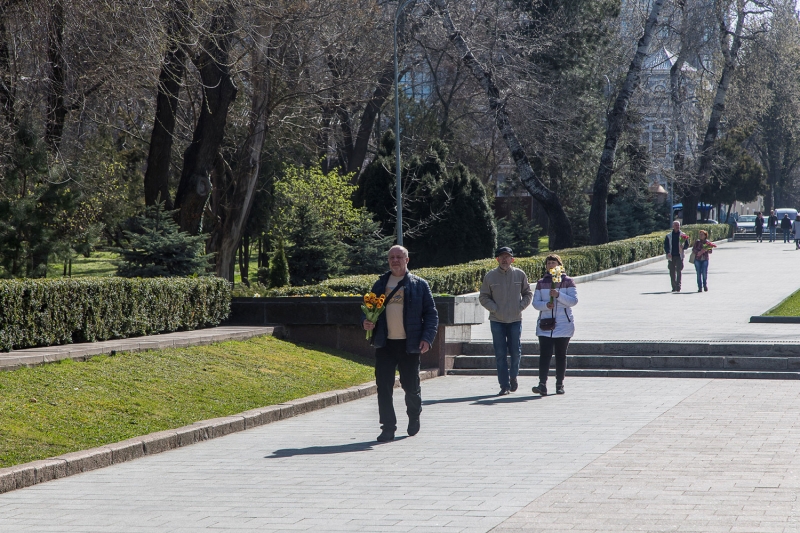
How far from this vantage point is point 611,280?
32719 millimetres

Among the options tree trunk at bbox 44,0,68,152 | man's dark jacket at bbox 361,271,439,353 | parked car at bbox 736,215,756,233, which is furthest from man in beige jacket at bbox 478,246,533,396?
parked car at bbox 736,215,756,233

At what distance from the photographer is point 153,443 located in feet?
29.1

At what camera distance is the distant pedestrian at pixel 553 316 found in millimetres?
12570

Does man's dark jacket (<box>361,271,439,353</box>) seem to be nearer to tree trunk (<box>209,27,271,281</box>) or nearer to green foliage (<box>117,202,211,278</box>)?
green foliage (<box>117,202,211,278</box>)

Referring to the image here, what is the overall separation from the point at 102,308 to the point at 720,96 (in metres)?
40.5

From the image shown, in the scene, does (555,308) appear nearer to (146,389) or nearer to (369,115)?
(146,389)

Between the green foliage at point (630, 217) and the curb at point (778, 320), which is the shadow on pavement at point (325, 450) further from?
the green foliage at point (630, 217)

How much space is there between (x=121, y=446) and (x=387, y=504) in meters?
2.71

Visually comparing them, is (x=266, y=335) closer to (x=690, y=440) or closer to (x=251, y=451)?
(x=251, y=451)

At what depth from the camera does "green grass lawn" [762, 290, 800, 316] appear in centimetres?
1956

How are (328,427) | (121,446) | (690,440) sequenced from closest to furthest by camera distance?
1. (121,446)
2. (690,440)
3. (328,427)

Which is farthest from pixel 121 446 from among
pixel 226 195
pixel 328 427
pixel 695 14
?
pixel 695 14

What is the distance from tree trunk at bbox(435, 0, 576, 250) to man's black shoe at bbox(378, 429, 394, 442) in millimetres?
24568

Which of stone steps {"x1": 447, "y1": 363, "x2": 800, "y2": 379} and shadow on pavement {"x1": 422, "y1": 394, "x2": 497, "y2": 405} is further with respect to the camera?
stone steps {"x1": 447, "y1": 363, "x2": 800, "y2": 379}
